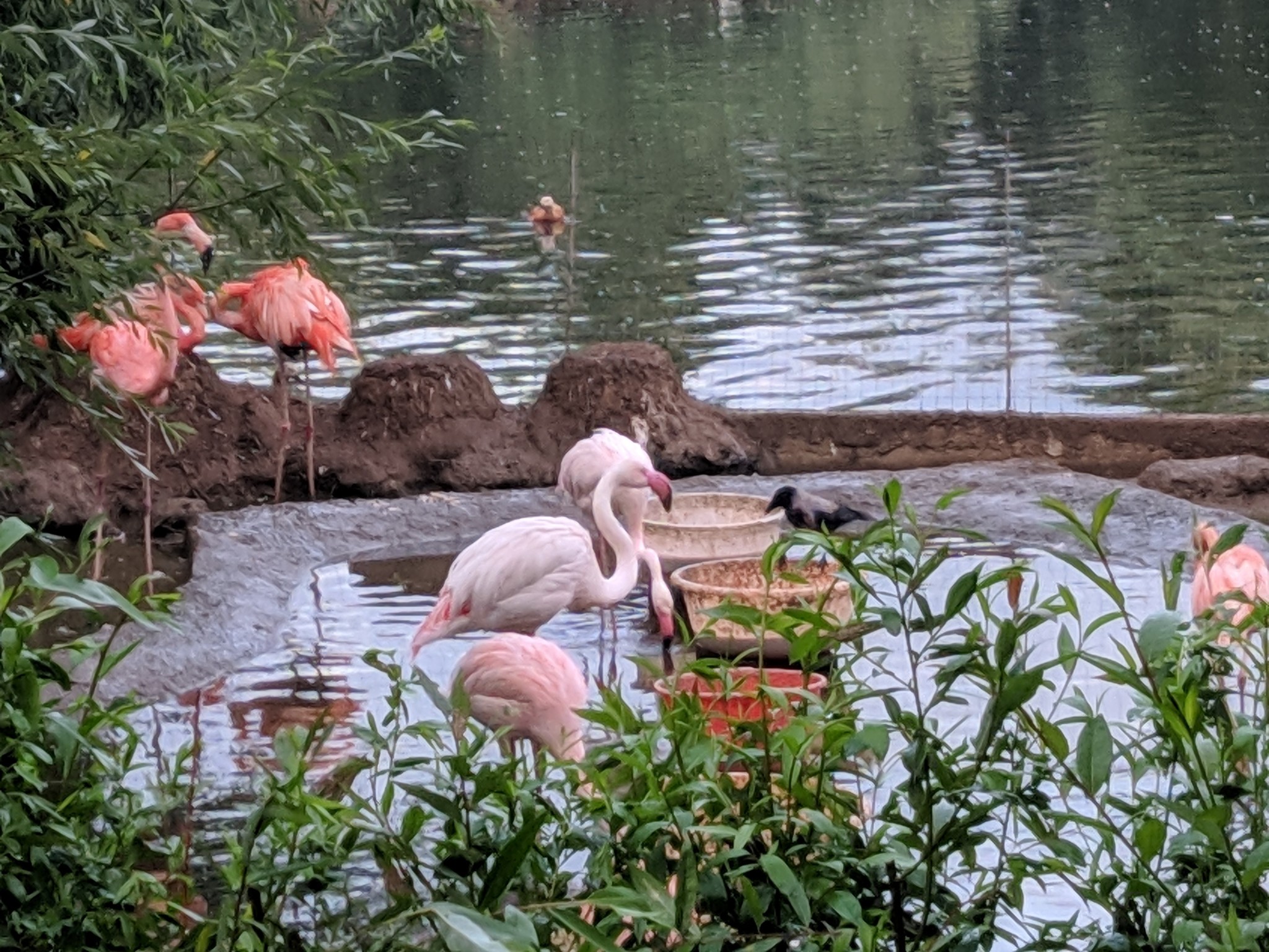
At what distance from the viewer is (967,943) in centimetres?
175

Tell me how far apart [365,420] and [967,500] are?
3.10 metres

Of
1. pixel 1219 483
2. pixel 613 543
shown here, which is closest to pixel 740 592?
pixel 613 543

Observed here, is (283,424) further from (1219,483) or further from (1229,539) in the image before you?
(1229,539)

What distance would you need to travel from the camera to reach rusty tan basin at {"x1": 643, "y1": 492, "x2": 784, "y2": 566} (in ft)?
20.9

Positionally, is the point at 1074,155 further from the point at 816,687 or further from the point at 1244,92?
the point at 816,687

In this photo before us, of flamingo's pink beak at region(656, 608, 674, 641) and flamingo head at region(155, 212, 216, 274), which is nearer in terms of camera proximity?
flamingo's pink beak at region(656, 608, 674, 641)

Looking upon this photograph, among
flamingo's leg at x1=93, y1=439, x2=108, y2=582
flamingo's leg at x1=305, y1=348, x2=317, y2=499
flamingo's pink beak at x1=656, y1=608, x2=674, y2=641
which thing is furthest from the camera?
flamingo's leg at x1=305, y1=348, x2=317, y2=499

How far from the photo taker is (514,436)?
28.2 ft

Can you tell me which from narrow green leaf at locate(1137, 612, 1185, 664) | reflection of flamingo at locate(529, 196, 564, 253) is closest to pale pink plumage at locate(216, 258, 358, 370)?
narrow green leaf at locate(1137, 612, 1185, 664)

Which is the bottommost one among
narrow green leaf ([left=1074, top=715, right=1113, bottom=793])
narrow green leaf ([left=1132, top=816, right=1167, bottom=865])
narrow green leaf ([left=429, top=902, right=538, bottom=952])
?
narrow green leaf ([left=1132, top=816, right=1167, bottom=865])

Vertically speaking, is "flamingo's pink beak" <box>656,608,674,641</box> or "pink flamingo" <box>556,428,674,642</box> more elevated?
"pink flamingo" <box>556,428,674,642</box>

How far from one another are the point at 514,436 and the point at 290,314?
127cm

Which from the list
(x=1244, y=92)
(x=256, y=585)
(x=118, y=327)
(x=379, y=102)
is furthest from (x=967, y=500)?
(x=379, y=102)

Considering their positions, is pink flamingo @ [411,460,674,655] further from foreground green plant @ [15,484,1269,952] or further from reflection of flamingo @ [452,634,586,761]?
foreground green plant @ [15,484,1269,952]
